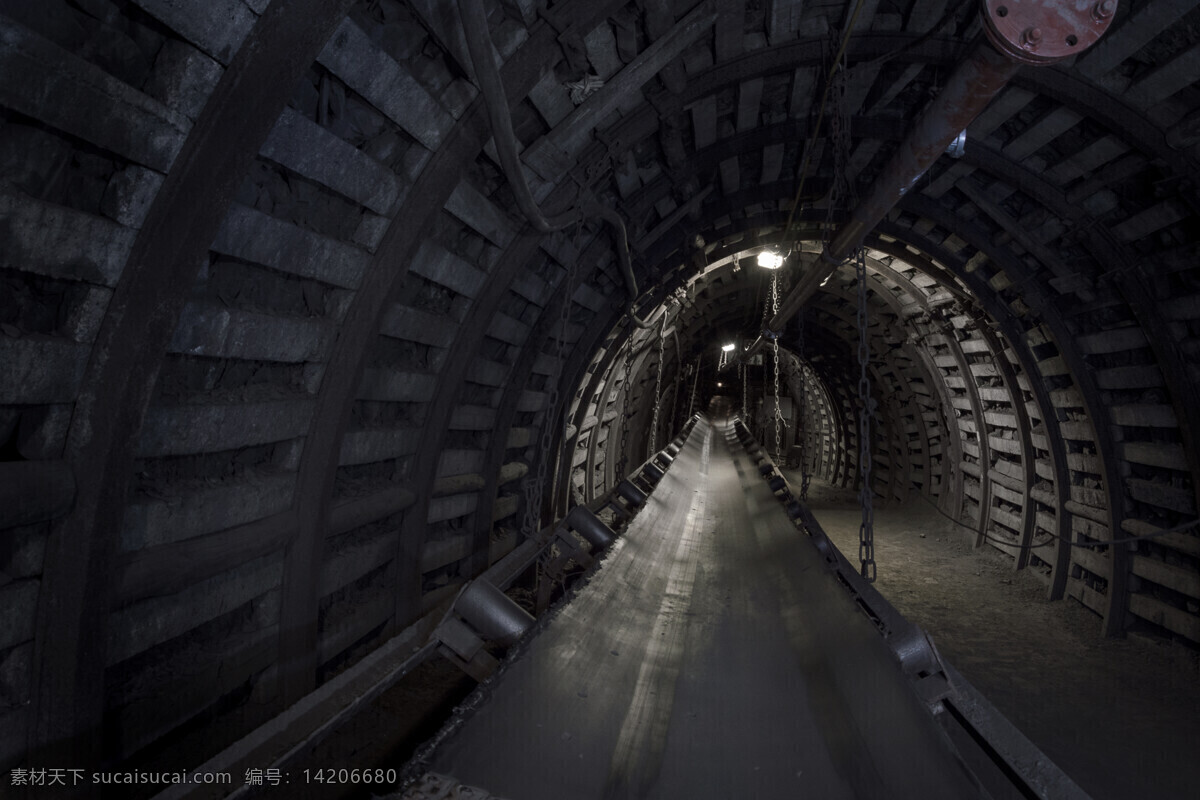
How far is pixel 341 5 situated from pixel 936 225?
23.0 feet

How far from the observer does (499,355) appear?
5582 mm

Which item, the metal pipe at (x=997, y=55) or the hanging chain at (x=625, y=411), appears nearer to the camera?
the metal pipe at (x=997, y=55)

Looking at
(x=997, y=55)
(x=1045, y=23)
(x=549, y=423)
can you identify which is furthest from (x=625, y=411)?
(x=1045, y=23)

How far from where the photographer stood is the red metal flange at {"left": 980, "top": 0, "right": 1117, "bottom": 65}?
10.0ft

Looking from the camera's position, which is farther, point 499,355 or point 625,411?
point 625,411

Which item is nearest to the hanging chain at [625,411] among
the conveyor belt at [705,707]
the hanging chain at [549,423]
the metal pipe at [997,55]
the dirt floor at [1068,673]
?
the hanging chain at [549,423]

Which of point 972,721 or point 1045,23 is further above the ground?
point 1045,23

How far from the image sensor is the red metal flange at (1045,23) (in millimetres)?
3053

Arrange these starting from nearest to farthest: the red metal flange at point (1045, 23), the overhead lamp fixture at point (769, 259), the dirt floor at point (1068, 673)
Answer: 1. the red metal flange at point (1045, 23)
2. the dirt floor at point (1068, 673)
3. the overhead lamp fixture at point (769, 259)

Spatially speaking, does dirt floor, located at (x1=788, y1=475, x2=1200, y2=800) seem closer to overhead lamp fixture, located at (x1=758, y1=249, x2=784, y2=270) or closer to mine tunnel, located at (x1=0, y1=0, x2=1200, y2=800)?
mine tunnel, located at (x1=0, y1=0, x2=1200, y2=800)

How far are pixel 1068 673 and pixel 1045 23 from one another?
650cm

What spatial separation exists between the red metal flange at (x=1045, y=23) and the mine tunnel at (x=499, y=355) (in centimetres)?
2

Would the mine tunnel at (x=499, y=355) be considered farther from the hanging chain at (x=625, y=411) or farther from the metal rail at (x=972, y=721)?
the hanging chain at (x=625, y=411)

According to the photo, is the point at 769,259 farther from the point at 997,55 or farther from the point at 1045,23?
the point at 1045,23
